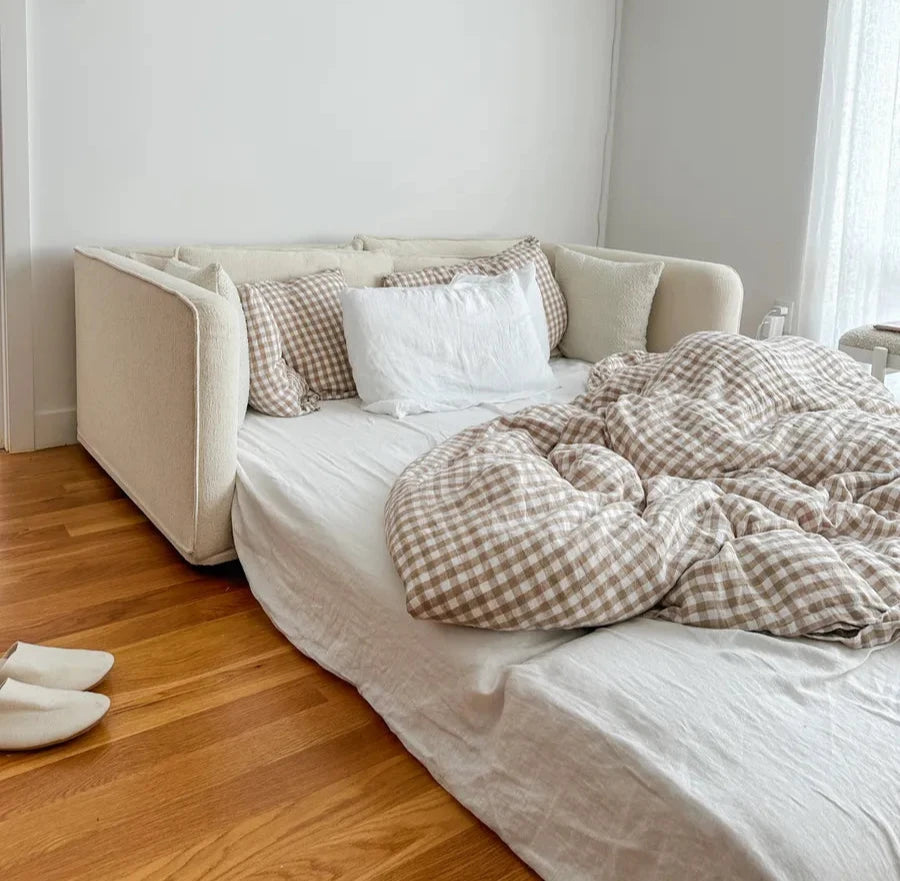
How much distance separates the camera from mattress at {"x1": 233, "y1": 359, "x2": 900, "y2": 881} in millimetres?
931

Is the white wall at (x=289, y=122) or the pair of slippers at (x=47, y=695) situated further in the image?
the white wall at (x=289, y=122)

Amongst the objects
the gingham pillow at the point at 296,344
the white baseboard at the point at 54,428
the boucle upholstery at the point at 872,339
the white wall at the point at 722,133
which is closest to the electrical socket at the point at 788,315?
the white wall at the point at 722,133

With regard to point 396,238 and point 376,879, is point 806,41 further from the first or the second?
point 376,879

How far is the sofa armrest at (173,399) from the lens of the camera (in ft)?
6.14

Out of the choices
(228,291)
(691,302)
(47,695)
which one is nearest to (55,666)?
(47,695)

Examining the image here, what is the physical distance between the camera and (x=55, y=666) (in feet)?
5.06

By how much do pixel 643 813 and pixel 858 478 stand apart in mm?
759

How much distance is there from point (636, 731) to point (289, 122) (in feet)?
7.88

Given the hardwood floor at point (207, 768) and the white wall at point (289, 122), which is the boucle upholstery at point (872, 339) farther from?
the hardwood floor at point (207, 768)

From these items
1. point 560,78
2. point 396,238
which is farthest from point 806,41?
point 396,238

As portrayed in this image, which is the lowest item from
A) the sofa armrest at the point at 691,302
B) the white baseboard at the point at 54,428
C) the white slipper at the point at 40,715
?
the white slipper at the point at 40,715

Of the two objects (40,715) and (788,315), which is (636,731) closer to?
(40,715)

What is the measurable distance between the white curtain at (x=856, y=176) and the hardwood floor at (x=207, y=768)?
7.80 feet

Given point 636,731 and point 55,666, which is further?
point 55,666
